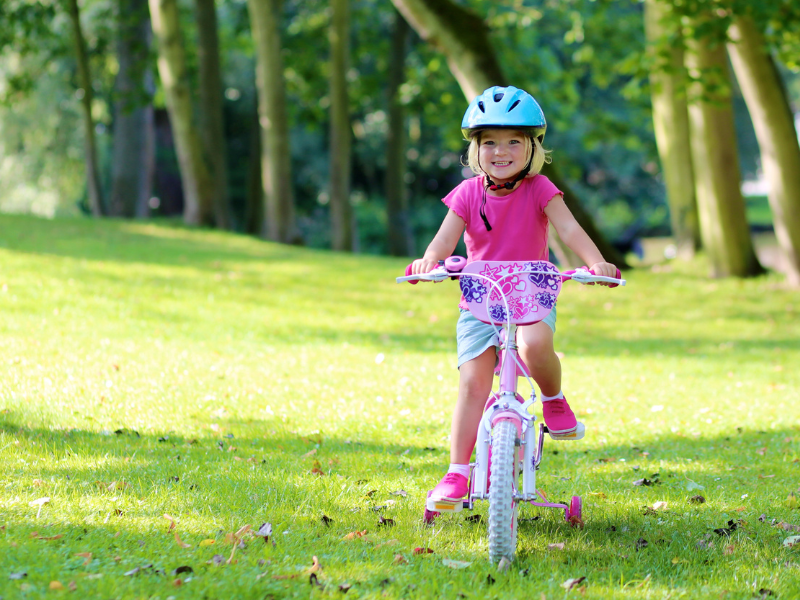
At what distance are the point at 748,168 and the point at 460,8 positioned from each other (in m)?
29.3

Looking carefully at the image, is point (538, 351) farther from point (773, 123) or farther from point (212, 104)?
point (212, 104)

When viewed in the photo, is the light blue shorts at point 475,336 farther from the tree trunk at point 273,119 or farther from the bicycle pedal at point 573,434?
the tree trunk at point 273,119

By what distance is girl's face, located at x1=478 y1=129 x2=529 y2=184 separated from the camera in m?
4.08

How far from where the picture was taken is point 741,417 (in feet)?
25.0

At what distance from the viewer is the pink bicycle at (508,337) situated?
12.3 ft

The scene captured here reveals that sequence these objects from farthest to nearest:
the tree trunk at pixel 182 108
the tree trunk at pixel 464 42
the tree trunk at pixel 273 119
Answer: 1. the tree trunk at pixel 182 108
2. the tree trunk at pixel 273 119
3. the tree trunk at pixel 464 42

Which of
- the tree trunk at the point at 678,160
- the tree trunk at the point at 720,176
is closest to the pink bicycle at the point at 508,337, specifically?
the tree trunk at the point at 720,176

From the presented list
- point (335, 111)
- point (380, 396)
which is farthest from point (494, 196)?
point (335, 111)

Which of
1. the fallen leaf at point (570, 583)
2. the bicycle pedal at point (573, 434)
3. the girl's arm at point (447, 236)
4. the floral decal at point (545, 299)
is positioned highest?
the girl's arm at point (447, 236)

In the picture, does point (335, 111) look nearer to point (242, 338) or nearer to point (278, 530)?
point (242, 338)

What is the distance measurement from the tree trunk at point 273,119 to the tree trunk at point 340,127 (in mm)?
1514

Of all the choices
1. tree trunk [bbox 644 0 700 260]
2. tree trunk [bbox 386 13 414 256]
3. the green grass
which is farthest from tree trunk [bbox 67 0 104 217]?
tree trunk [bbox 644 0 700 260]

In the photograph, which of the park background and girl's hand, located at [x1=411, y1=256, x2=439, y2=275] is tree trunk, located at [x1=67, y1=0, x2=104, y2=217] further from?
girl's hand, located at [x1=411, y1=256, x2=439, y2=275]

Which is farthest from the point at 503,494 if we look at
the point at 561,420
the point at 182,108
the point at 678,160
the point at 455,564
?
the point at 182,108
